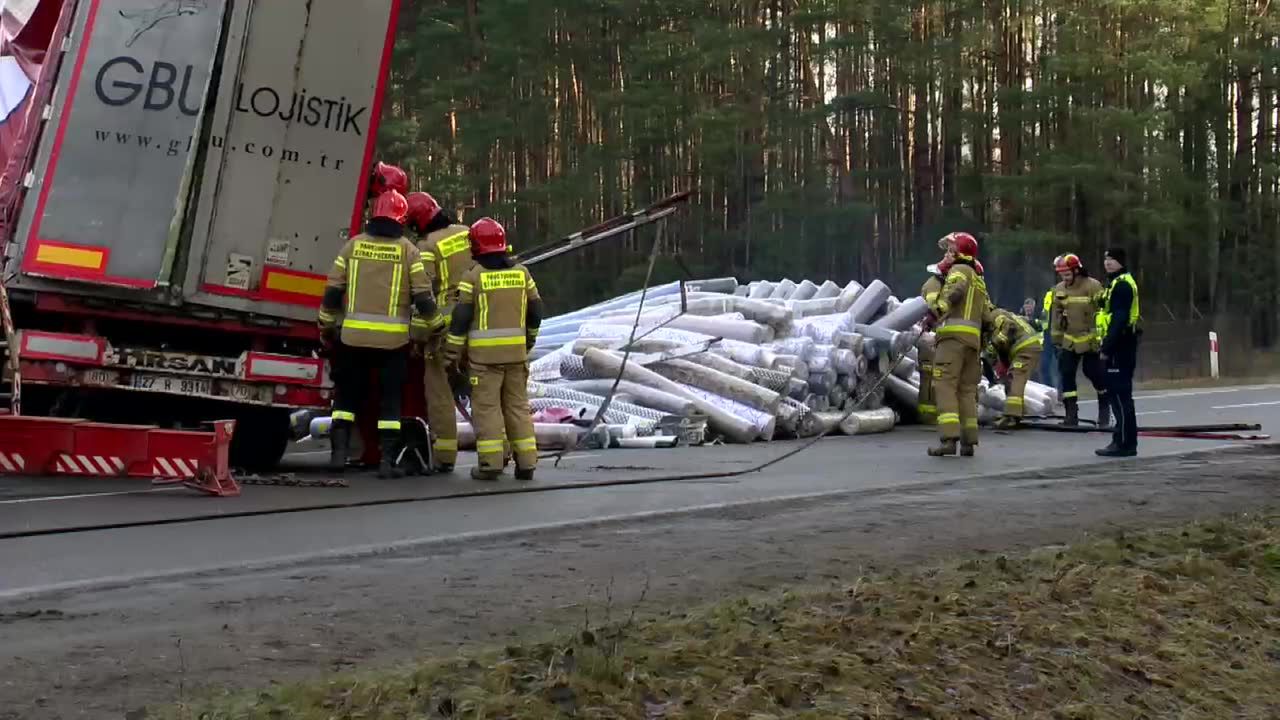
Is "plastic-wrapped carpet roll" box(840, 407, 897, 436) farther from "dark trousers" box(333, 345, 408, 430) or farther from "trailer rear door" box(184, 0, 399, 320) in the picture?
"trailer rear door" box(184, 0, 399, 320)

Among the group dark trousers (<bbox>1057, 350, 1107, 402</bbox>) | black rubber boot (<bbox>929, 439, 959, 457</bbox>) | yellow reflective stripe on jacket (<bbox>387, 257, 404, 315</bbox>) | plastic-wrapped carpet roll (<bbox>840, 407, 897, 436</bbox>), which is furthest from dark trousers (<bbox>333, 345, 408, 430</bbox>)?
dark trousers (<bbox>1057, 350, 1107, 402</bbox>)

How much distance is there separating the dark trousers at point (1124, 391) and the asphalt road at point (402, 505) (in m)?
0.39

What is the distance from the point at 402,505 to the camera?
10.4 metres

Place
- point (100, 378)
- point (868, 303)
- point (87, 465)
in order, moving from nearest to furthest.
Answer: point (87, 465)
point (100, 378)
point (868, 303)

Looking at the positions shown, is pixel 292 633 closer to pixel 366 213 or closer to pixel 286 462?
pixel 366 213

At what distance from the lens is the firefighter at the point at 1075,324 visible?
18578 mm

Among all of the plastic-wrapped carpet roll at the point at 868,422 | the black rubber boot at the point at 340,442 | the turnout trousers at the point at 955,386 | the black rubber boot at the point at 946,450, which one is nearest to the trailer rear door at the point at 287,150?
the black rubber boot at the point at 340,442

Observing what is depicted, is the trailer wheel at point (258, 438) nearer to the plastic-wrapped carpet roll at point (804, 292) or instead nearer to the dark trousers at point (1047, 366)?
the plastic-wrapped carpet roll at point (804, 292)

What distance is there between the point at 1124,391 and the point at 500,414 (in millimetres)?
5916

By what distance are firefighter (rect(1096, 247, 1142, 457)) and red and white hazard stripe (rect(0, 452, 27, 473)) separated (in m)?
8.79

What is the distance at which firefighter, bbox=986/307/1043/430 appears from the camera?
1911 centimetres

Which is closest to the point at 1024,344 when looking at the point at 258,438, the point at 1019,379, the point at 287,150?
the point at 1019,379

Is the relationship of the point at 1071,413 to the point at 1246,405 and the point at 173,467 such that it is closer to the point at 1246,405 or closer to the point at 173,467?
the point at 1246,405

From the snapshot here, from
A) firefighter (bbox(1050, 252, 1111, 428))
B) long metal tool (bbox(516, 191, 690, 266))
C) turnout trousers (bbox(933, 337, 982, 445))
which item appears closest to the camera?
long metal tool (bbox(516, 191, 690, 266))
